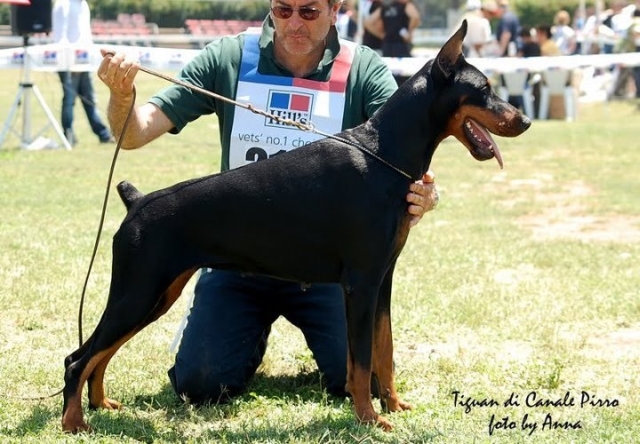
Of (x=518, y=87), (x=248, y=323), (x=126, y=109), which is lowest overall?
(x=248, y=323)

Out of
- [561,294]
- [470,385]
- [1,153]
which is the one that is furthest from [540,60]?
[470,385]

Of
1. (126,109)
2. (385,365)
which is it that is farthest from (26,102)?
(385,365)

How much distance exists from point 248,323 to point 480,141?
59.5 inches

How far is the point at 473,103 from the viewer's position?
384 centimetres

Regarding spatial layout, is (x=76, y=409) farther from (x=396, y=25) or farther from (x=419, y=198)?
(x=396, y=25)

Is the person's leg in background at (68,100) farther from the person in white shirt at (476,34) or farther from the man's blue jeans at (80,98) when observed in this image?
the person in white shirt at (476,34)

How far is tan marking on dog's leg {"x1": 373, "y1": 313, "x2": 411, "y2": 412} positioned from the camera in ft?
13.9

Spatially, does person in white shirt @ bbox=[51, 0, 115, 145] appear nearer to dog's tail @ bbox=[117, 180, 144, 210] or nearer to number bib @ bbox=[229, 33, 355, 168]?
number bib @ bbox=[229, 33, 355, 168]

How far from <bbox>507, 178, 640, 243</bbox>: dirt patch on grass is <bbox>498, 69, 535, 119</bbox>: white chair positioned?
795cm

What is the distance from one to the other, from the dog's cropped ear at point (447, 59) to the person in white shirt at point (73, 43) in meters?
9.82

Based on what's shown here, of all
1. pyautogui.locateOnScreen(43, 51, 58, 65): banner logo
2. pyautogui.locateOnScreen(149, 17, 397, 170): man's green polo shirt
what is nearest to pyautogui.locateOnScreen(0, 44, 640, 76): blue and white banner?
pyautogui.locateOnScreen(43, 51, 58, 65): banner logo

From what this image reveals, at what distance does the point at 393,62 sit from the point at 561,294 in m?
8.90

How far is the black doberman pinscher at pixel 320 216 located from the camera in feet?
12.8

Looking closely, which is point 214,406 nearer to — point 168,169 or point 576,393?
point 576,393
